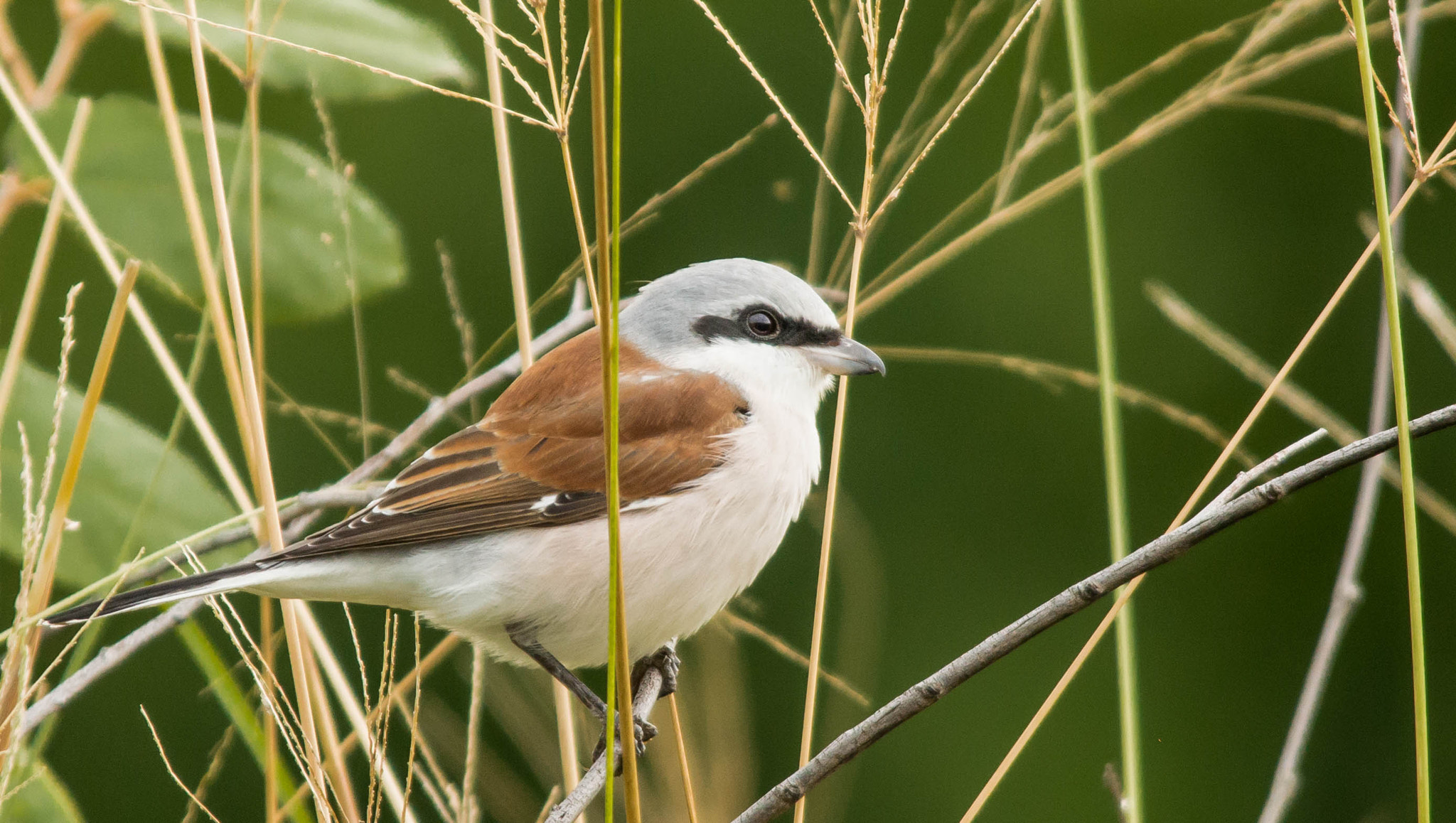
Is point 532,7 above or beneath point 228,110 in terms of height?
above

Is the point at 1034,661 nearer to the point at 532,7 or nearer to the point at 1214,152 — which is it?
the point at 1214,152

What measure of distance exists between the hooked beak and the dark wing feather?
13 centimetres

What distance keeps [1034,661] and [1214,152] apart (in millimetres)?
1816

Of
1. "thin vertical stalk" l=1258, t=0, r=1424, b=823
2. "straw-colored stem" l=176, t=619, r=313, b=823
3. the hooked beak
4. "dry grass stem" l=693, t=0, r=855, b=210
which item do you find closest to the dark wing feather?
the hooked beak

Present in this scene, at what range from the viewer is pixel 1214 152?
169 inches

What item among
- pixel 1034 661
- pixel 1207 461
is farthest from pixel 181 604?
pixel 1207 461

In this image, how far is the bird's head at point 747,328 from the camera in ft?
6.03

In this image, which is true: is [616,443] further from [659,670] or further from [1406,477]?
[659,670]

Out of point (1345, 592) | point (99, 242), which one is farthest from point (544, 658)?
point (1345, 592)

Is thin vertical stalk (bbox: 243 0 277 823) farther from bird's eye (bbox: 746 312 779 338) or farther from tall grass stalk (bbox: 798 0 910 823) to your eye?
bird's eye (bbox: 746 312 779 338)

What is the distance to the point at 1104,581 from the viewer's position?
837 millimetres

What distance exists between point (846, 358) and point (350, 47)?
824mm

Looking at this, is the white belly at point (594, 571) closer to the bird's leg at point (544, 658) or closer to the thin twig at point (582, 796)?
the bird's leg at point (544, 658)

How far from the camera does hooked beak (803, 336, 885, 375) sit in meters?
1.76
